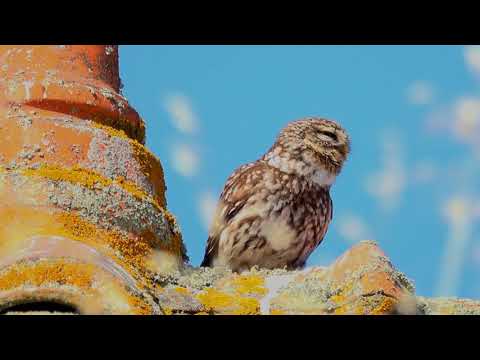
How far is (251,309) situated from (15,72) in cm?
191

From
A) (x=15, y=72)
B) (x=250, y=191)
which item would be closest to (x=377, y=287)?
(x=15, y=72)

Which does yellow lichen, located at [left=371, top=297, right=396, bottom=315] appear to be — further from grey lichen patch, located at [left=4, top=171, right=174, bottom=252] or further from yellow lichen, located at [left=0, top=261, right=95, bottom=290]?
grey lichen patch, located at [left=4, top=171, right=174, bottom=252]

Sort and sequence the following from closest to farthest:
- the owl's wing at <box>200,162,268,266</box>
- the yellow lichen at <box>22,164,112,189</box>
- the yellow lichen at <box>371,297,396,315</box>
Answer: the yellow lichen at <box>371,297,396,315</box>, the yellow lichen at <box>22,164,112,189</box>, the owl's wing at <box>200,162,268,266</box>

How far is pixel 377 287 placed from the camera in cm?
359

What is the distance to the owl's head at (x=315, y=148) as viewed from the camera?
21.6 feet

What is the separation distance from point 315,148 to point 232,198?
64 centimetres

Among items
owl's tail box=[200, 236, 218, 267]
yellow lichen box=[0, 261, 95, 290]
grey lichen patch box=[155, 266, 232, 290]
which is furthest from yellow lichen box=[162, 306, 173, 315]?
owl's tail box=[200, 236, 218, 267]

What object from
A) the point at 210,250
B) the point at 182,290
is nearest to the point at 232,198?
the point at 210,250

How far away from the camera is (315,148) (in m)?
6.64

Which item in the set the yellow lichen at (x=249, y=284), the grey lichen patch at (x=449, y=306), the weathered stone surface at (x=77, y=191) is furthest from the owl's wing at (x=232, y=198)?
the grey lichen patch at (x=449, y=306)

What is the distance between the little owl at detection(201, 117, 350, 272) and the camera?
6301 mm

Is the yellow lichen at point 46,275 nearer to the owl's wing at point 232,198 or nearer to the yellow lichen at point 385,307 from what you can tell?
the yellow lichen at point 385,307

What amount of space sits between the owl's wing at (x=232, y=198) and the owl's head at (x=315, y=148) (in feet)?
0.56
